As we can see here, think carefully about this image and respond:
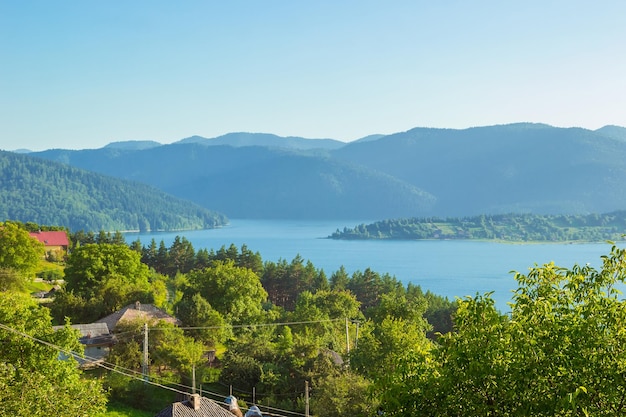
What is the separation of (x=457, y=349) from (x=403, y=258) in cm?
18354

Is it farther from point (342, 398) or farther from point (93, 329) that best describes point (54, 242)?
point (342, 398)

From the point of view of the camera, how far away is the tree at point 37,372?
13789 mm

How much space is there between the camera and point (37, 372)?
15.4m

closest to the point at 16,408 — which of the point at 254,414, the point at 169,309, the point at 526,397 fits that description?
the point at 526,397

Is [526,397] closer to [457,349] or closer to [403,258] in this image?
[457,349]

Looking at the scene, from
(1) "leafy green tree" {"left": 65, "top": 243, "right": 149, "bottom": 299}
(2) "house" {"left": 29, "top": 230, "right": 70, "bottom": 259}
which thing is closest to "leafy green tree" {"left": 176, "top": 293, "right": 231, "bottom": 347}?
(1) "leafy green tree" {"left": 65, "top": 243, "right": 149, "bottom": 299}

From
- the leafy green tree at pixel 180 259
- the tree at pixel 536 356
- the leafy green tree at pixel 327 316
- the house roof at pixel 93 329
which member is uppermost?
the tree at pixel 536 356

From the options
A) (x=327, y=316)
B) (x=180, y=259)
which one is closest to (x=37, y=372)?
(x=327, y=316)

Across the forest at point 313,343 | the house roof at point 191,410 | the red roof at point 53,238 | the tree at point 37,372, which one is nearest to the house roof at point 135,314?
the forest at point 313,343

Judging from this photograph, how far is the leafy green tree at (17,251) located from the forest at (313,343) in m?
0.20

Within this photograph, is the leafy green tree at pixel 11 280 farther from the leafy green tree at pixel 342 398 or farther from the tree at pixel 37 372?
the tree at pixel 37 372

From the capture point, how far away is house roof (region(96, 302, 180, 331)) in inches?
1713

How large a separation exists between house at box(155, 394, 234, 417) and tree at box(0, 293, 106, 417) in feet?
22.8

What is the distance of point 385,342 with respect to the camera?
1179 inches
